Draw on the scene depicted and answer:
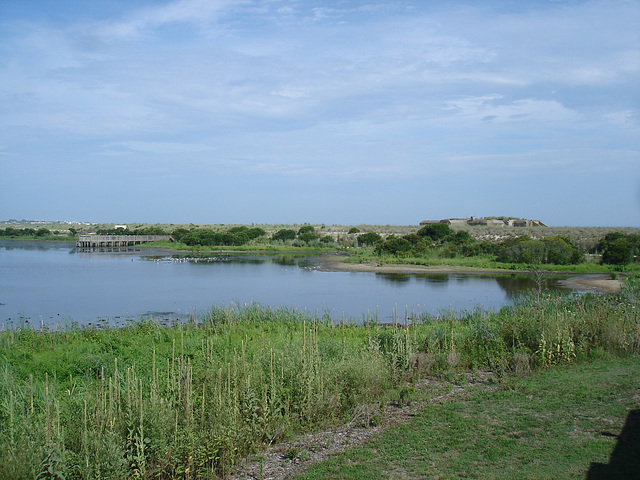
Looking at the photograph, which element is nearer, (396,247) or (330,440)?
(330,440)

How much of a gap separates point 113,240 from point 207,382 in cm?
6247

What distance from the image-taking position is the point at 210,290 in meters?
26.1

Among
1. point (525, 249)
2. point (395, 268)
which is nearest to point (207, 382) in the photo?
point (395, 268)

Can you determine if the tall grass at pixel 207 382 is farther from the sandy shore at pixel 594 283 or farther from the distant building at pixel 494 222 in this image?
the distant building at pixel 494 222

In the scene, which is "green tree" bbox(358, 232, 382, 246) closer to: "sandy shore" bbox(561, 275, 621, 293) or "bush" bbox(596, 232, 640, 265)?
"bush" bbox(596, 232, 640, 265)

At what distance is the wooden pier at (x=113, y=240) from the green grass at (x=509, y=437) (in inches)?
2368

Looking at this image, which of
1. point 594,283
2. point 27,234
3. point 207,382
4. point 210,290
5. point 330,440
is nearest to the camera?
point 330,440

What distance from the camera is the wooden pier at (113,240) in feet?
200

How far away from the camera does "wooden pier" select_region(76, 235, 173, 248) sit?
61094 mm

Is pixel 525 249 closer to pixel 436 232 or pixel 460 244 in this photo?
pixel 460 244

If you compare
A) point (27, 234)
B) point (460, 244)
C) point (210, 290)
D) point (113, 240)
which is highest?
point (27, 234)

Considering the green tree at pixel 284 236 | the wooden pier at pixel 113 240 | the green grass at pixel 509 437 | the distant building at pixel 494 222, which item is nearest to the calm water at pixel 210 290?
the green grass at pixel 509 437

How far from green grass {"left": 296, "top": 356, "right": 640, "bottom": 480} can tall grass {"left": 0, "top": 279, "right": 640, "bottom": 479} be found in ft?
3.26

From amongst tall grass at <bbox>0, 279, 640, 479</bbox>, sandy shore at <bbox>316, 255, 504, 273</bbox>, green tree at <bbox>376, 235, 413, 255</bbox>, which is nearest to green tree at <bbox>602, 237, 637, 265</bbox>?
sandy shore at <bbox>316, 255, 504, 273</bbox>
